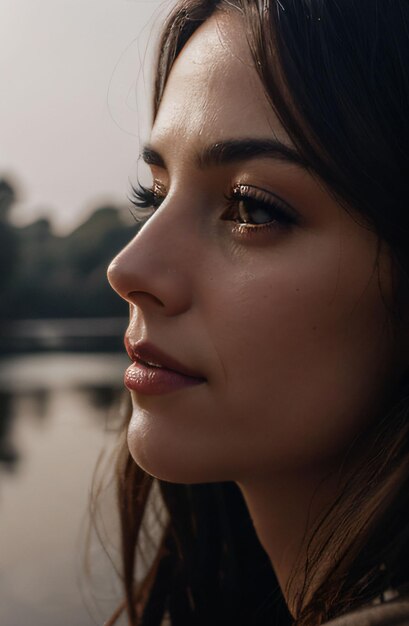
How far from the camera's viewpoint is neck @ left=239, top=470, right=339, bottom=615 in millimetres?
1458

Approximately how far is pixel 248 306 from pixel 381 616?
0.50 m

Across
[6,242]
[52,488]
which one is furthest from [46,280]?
[52,488]

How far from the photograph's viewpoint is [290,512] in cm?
151

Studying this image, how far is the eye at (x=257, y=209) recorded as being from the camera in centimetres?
131

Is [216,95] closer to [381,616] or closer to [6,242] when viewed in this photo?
[381,616]

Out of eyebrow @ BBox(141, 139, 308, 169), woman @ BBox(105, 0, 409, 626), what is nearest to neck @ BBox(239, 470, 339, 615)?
woman @ BBox(105, 0, 409, 626)

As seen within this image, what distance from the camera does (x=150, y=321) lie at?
1.33 meters

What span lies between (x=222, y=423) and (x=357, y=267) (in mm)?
336

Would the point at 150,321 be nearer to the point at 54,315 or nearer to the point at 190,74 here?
the point at 190,74

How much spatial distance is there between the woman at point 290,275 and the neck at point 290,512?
0.07m

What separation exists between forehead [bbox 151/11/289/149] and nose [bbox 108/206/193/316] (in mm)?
168

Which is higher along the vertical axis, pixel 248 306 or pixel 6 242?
pixel 248 306

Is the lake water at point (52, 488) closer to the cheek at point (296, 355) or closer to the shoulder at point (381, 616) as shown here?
the cheek at point (296, 355)

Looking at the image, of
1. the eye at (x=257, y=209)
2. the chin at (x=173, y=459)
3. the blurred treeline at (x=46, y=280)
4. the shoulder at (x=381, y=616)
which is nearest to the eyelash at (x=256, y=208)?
the eye at (x=257, y=209)
